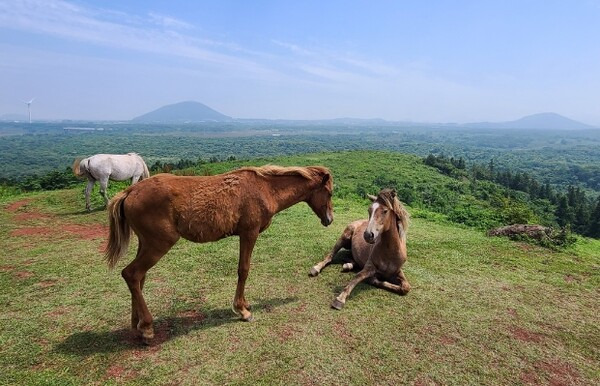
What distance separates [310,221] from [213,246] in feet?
11.4

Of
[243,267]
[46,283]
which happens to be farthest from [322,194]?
[46,283]

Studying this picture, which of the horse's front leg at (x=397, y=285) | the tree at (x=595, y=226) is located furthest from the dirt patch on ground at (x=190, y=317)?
the tree at (x=595, y=226)

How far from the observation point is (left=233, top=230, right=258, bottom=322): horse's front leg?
534cm

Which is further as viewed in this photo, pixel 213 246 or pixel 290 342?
pixel 213 246

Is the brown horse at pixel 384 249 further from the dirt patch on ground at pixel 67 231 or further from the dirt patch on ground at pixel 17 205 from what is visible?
the dirt patch on ground at pixel 17 205

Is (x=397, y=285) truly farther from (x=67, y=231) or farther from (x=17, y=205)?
(x=17, y=205)

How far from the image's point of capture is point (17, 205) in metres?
13.1

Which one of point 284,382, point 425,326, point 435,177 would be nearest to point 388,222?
point 425,326

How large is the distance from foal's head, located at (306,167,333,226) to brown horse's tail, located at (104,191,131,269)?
101 inches

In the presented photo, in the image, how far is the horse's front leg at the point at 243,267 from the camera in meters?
5.34

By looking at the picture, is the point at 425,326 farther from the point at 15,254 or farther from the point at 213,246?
the point at 15,254

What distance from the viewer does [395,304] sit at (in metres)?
6.00

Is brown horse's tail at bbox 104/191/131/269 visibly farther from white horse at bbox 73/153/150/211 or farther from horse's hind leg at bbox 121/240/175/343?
white horse at bbox 73/153/150/211

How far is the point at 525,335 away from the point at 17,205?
48.7 feet
